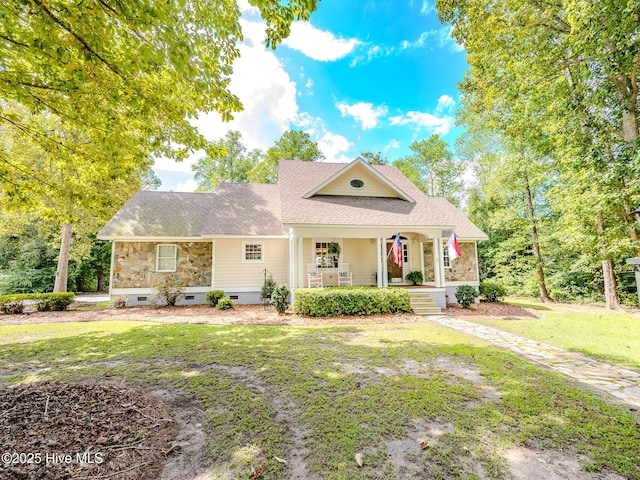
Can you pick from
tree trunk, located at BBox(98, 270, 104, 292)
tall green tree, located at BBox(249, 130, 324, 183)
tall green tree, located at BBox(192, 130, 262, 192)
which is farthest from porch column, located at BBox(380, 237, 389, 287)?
tree trunk, located at BBox(98, 270, 104, 292)

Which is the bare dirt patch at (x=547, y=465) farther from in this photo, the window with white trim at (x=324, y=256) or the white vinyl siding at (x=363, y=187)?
the white vinyl siding at (x=363, y=187)

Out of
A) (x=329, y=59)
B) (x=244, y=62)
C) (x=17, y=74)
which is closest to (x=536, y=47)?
(x=329, y=59)

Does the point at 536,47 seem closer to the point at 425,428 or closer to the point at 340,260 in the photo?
the point at 340,260

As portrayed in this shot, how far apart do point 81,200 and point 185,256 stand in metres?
6.83

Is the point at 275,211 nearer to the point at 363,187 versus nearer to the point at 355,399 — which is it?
the point at 363,187

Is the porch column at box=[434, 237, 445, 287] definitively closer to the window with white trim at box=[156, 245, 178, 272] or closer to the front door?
the front door

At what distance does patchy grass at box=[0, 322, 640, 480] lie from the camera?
2.47 m

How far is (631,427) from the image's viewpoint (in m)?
2.99

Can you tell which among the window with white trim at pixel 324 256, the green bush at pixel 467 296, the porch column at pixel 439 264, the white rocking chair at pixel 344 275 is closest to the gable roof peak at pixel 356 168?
the window with white trim at pixel 324 256

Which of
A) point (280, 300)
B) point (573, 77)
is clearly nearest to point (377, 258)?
point (280, 300)

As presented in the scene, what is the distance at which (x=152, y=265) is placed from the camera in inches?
500

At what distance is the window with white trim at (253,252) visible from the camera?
43.0ft

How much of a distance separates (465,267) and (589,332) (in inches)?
274

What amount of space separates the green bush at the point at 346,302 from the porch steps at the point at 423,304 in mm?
526
